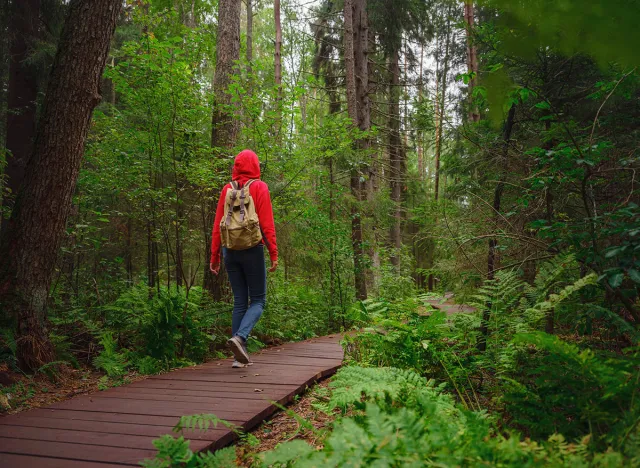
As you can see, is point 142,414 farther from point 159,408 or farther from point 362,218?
point 362,218

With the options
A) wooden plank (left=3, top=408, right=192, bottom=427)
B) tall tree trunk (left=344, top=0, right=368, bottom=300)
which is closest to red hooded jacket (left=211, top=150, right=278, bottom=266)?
wooden plank (left=3, top=408, right=192, bottom=427)

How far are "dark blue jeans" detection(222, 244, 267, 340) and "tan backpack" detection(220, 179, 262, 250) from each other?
171 mm

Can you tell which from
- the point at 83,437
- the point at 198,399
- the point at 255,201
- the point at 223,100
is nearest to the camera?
the point at 83,437

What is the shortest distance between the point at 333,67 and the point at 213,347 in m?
13.7

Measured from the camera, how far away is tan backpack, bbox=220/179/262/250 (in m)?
4.82

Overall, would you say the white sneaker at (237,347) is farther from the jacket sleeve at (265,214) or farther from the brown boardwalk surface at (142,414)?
the jacket sleeve at (265,214)

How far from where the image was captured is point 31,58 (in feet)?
30.8

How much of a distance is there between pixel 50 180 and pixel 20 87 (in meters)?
7.43

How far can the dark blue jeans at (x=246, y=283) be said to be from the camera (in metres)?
4.98

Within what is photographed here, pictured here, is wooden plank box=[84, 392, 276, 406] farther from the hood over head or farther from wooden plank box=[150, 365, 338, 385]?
the hood over head

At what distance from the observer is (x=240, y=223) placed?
4.81 meters

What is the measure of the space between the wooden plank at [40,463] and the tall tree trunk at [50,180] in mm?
2201

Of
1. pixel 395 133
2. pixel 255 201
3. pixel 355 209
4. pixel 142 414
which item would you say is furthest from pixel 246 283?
pixel 395 133

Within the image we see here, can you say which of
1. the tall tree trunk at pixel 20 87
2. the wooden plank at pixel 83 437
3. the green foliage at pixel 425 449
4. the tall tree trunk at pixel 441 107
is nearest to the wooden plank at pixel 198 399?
the wooden plank at pixel 83 437
